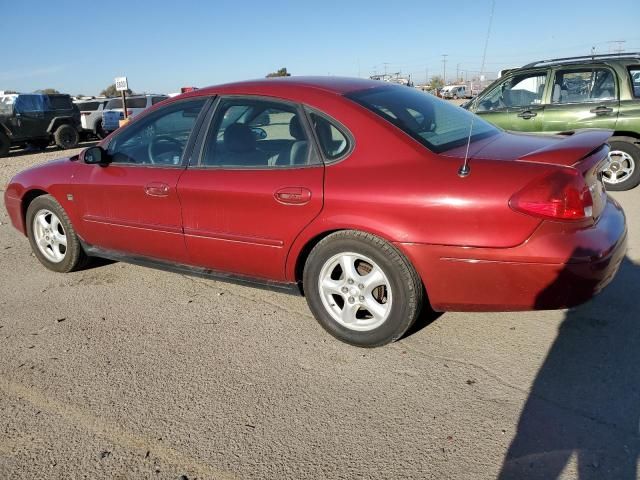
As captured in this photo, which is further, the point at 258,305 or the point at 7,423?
the point at 258,305

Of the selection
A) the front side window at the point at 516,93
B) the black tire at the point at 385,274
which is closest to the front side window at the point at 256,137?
the black tire at the point at 385,274

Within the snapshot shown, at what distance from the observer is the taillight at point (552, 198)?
250 cm

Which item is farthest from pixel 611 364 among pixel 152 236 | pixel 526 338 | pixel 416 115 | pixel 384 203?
pixel 152 236

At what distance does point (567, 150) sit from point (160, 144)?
2.73m

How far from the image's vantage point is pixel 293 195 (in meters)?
3.07

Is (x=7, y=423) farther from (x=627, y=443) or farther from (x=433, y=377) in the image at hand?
(x=627, y=443)

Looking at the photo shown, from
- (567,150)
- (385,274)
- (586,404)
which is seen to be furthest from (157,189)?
(586,404)

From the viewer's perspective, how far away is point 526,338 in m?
3.14

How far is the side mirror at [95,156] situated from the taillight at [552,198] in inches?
118

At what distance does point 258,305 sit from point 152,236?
2.98 feet

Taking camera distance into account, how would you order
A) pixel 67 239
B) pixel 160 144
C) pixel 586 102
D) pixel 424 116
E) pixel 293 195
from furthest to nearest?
pixel 586 102
pixel 67 239
pixel 160 144
pixel 424 116
pixel 293 195

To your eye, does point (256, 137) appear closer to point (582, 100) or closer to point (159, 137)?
point (159, 137)

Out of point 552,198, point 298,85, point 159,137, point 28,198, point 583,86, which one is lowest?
point 28,198

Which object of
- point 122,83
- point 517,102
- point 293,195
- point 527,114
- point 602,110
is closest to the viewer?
point 293,195
